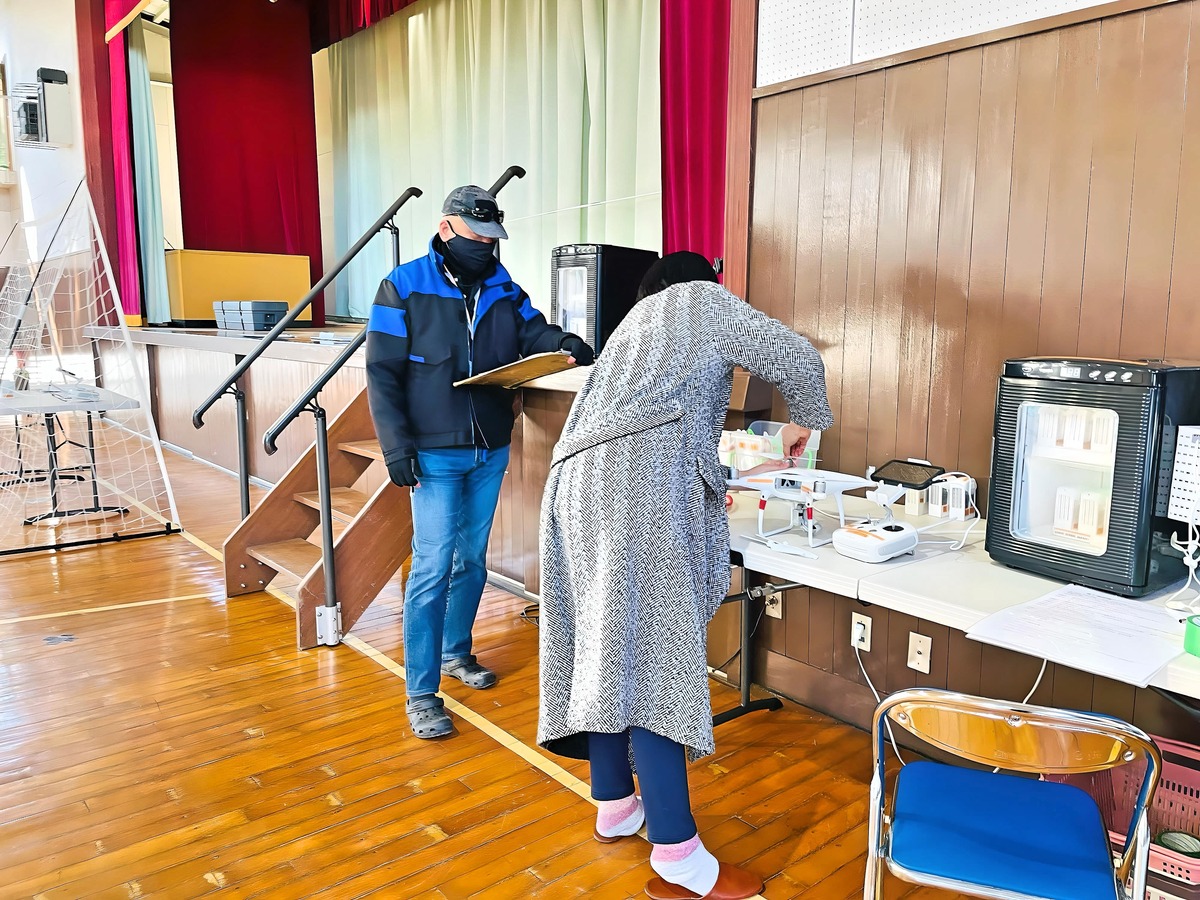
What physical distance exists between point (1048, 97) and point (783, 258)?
0.82m

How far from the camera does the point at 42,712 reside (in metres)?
2.66

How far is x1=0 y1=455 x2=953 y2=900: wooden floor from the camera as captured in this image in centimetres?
189

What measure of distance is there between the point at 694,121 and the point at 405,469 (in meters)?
2.28

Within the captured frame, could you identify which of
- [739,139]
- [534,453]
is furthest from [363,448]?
[739,139]

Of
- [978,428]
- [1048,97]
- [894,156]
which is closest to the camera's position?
[1048,97]

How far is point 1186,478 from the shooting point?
1572mm

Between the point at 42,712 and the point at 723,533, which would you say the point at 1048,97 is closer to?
the point at 723,533

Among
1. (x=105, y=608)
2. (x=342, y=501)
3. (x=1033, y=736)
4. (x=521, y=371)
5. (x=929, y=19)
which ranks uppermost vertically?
(x=929, y=19)

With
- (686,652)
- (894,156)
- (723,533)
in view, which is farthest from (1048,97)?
(686,652)

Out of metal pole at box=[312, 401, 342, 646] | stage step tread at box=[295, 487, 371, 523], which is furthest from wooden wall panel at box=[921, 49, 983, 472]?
stage step tread at box=[295, 487, 371, 523]

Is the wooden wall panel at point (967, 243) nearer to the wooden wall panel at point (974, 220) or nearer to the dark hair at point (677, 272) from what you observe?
the wooden wall panel at point (974, 220)

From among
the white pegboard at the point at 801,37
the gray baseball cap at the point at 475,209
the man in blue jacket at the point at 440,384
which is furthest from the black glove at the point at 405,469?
the white pegboard at the point at 801,37

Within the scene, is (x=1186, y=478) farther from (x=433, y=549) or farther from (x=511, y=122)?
(x=511, y=122)

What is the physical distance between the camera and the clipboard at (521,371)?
2.35 metres
